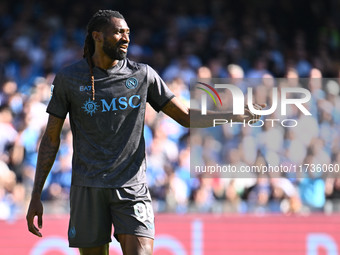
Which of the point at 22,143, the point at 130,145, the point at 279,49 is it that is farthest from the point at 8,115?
the point at 130,145

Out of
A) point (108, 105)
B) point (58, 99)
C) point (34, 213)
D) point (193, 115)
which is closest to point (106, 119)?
point (108, 105)

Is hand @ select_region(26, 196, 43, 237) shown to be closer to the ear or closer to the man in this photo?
the man

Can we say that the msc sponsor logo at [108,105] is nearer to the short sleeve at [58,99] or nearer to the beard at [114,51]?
the short sleeve at [58,99]

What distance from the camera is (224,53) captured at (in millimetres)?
11656

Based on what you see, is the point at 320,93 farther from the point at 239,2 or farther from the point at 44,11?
the point at 44,11

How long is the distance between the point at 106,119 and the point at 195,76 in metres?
6.66

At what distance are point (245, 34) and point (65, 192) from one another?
4.97m

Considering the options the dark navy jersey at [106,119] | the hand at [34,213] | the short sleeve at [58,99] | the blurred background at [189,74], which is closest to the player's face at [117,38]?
the dark navy jersey at [106,119]

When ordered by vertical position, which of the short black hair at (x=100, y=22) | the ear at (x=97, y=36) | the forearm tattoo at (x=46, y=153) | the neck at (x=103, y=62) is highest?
the short black hair at (x=100, y=22)

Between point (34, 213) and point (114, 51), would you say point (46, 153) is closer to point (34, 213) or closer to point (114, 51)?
point (34, 213)

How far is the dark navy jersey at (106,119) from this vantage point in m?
4.14

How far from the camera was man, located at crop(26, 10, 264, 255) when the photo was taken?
4.13 meters

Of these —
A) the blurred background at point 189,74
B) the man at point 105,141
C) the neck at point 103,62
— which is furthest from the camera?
the blurred background at point 189,74

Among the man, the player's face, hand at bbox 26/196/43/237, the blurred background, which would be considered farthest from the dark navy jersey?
the blurred background
